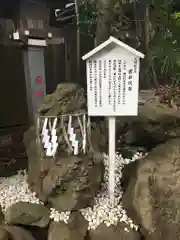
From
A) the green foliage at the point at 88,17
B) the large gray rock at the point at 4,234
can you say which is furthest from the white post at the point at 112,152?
the green foliage at the point at 88,17

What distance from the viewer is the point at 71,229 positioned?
2.02 meters

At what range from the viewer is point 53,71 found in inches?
175

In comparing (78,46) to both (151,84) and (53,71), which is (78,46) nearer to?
(53,71)

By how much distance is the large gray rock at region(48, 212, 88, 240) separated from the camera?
6.51 feet

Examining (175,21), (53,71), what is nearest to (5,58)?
(53,71)

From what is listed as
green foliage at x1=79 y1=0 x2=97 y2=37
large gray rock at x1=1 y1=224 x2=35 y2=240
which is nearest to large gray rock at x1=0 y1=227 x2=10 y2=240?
large gray rock at x1=1 y1=224 x2=35 y2=240

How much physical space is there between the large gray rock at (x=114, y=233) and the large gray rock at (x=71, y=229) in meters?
0.08

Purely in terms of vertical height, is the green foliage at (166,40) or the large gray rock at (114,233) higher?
the green foliage at (166,40)

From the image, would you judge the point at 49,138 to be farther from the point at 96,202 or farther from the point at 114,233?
the point at 114,233

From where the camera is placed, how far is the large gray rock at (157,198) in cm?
197

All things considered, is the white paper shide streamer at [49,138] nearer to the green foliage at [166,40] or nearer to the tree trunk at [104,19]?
the tree trunk at [104,19]

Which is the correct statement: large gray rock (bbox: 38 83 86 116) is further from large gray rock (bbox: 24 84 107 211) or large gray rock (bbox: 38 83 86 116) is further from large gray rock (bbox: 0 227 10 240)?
large gray rock (bbox: 0 227 10 240)

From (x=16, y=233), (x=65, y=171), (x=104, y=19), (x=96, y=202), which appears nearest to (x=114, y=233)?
(x=96, y=202)

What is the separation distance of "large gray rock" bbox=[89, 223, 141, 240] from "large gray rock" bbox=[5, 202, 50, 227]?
37 centimetres
